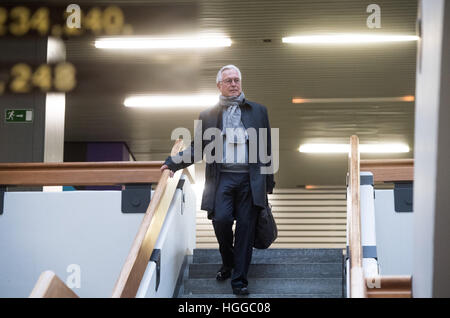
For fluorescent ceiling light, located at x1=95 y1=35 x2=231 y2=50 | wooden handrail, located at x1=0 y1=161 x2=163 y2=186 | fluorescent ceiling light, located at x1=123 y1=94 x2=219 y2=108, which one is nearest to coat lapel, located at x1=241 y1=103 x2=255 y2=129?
wooden handrail, located at x1=0 y1=161 x2=163 y2=186

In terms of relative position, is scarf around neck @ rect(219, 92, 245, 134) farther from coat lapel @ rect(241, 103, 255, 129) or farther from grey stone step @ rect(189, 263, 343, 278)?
grey stone step @ rect(189, 263, 343, 278)

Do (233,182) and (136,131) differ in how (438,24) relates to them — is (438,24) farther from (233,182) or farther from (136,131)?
(136,131)

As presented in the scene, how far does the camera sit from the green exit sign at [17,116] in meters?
8.62

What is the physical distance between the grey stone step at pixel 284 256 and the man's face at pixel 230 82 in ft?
4.99

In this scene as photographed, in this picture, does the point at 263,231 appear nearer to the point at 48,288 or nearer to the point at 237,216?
the point at 237,216

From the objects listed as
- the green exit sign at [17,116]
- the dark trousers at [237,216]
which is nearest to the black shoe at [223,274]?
the dark trousers at [237,216]

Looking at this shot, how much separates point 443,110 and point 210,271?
11.5 ft

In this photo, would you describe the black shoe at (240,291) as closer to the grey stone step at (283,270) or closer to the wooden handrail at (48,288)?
the grey stone step at (283,270)

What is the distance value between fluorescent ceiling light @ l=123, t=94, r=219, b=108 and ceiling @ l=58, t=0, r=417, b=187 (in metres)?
0.25

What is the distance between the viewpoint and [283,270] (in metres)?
5.80

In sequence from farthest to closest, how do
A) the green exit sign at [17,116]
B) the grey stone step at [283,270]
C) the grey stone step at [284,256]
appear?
the green exit sign at [17,116] < the grey stone step at [284,256] < the grey stone step at [283,270]

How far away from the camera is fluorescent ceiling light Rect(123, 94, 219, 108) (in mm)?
11969
